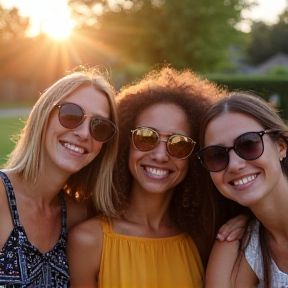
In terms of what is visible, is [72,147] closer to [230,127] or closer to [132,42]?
[230,127]

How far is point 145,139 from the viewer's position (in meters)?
3.41

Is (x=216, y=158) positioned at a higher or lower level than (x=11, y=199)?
higher

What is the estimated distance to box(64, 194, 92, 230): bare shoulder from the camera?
3697mm

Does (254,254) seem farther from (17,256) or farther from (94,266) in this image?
(17,256)

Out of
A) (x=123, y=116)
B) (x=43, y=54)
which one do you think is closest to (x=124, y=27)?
(x=43, y=54)

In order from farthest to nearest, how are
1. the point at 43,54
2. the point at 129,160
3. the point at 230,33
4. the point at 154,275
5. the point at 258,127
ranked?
the point at 43,54
the point at 230,33
the point at 129,160
the point at 154,275
the point at 258,127

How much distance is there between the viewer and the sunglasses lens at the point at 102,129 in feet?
11.2

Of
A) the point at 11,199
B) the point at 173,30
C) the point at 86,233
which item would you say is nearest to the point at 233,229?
the point at 86,233

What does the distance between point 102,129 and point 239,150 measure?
3.28ft

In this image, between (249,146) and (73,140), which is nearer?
(249,146)

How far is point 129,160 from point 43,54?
128 ft

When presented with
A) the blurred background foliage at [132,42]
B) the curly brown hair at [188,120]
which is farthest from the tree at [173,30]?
the curly brown hair at [188,120]

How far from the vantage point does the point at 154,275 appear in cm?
337

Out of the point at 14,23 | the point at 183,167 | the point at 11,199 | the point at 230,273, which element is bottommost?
the point at 230,273
